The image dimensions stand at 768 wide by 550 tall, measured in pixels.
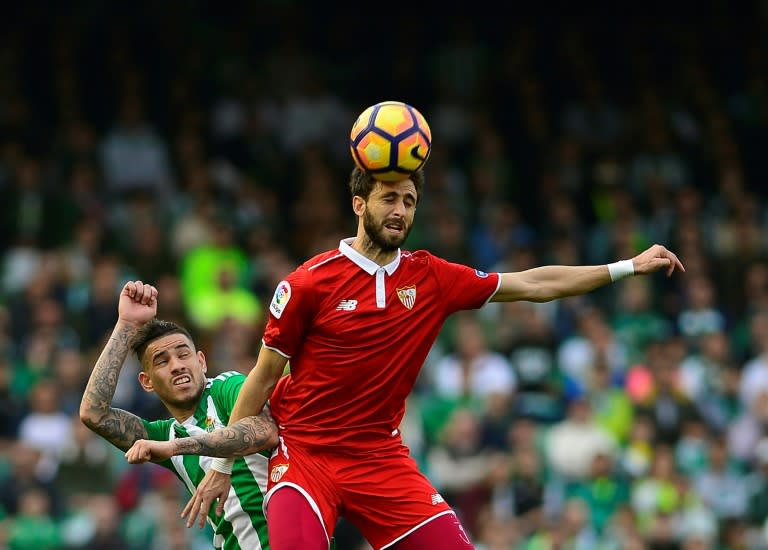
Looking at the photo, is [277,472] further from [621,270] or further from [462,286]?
[621,270]

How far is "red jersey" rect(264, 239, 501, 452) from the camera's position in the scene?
7.60 m

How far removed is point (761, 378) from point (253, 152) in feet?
21.6

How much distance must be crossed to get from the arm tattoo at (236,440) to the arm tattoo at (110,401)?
0.65 meters

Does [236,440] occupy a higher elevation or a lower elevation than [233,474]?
higher

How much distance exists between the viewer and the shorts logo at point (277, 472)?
769 cm

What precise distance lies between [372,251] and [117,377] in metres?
1.53

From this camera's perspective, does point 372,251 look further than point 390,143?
Yes

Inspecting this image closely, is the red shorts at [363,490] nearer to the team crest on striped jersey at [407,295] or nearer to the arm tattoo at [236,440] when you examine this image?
the arm tattoo at [236,440]

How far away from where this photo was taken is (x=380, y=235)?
7.57 m

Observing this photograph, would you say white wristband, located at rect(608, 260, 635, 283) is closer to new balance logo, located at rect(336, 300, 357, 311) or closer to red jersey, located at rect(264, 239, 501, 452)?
red jersey, located at rect(264, 239, 501, 452)

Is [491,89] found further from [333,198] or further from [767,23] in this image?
[767,23]

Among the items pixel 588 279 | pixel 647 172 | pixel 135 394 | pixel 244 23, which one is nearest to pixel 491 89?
pixel 647 172

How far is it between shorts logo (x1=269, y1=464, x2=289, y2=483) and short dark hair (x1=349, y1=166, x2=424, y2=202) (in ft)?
4.78

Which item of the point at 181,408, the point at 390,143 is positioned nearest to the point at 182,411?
the point at 181,408
